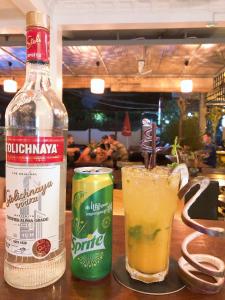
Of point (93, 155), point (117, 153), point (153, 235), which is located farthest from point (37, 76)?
point (117, 153)

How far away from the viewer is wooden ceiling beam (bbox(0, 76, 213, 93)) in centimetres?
708

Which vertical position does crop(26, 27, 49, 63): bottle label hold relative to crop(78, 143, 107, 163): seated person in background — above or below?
above

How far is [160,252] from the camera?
1.76 ft

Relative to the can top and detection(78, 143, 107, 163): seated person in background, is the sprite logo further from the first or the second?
detection(78, 143, 107, 163): seated person in background

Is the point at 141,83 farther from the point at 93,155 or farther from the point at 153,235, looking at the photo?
the point at 153,235

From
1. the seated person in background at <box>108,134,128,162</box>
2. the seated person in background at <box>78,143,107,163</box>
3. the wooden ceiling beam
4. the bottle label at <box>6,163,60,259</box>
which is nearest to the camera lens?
the bottle label at <box>6,163,60,259</box>

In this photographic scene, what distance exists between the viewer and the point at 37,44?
50 centimetres

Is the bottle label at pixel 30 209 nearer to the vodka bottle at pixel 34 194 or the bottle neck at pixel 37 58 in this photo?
the vodka bottle at pixel 34 194

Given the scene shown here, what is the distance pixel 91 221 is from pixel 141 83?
6979mm

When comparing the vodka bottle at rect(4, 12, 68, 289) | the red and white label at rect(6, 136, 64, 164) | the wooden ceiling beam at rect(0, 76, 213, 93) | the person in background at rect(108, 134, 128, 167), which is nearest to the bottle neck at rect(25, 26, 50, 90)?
the vodka bottle at rect(4, 12, 68, 289)

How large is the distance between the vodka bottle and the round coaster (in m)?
0.12

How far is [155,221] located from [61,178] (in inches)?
7.4

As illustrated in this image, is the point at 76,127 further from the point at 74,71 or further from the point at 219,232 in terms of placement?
the point at 219,232

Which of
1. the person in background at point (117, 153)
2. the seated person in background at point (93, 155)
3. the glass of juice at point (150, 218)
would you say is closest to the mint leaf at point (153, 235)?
the glass of juice at point (150, 218)
